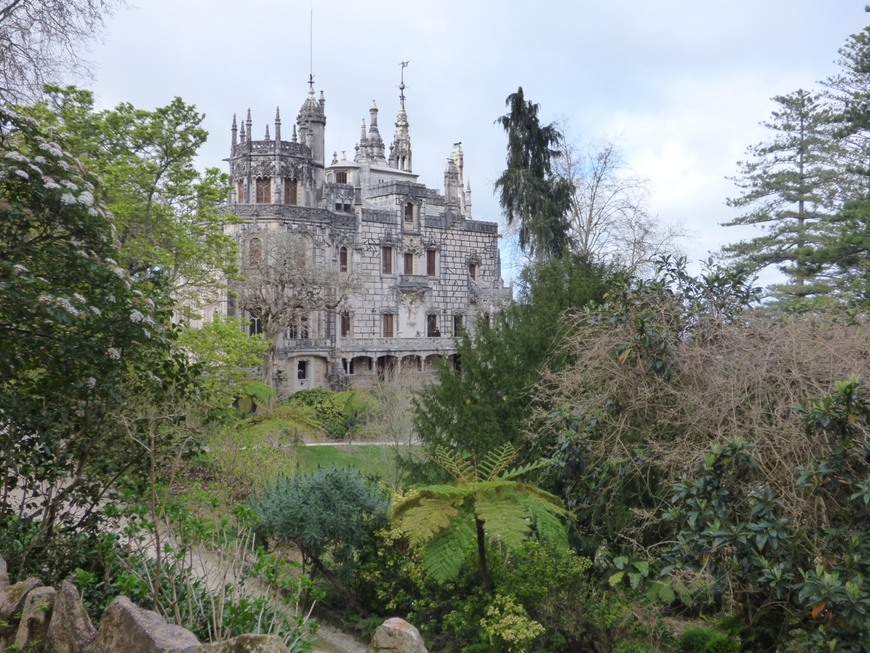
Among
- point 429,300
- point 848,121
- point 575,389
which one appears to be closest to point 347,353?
point 429,300

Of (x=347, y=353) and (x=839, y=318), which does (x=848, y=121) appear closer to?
(x=839, y=318)

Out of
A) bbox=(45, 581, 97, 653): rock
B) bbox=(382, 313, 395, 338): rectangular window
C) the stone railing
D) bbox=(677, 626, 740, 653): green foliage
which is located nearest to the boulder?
the stone railing

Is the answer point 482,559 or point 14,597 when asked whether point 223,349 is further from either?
point 14,597

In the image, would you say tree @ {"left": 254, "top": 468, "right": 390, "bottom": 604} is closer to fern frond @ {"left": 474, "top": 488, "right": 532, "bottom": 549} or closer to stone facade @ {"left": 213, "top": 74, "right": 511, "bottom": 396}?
fern frond @ {"left": 474, "top": 488, "right": 532, "bottom": 549}

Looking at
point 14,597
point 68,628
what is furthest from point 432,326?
point 68,628

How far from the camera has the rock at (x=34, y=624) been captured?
621cm

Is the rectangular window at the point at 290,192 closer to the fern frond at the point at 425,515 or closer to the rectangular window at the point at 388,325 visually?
the rectangular window at the point at 388,325

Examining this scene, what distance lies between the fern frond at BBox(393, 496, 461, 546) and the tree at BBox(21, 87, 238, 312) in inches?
453

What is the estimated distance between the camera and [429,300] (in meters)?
48.9

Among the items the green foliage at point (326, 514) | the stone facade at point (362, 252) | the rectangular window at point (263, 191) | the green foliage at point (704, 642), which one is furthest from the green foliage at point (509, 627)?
the rectangular window at point (263, 191)

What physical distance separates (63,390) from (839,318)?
26.4 feet

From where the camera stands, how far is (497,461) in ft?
34.5

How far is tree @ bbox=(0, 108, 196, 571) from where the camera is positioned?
7328mm

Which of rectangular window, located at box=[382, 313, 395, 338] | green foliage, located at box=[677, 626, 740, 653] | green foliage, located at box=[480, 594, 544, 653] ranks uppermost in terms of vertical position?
rectangular window, located at box=[382, 313, 395, 338]
